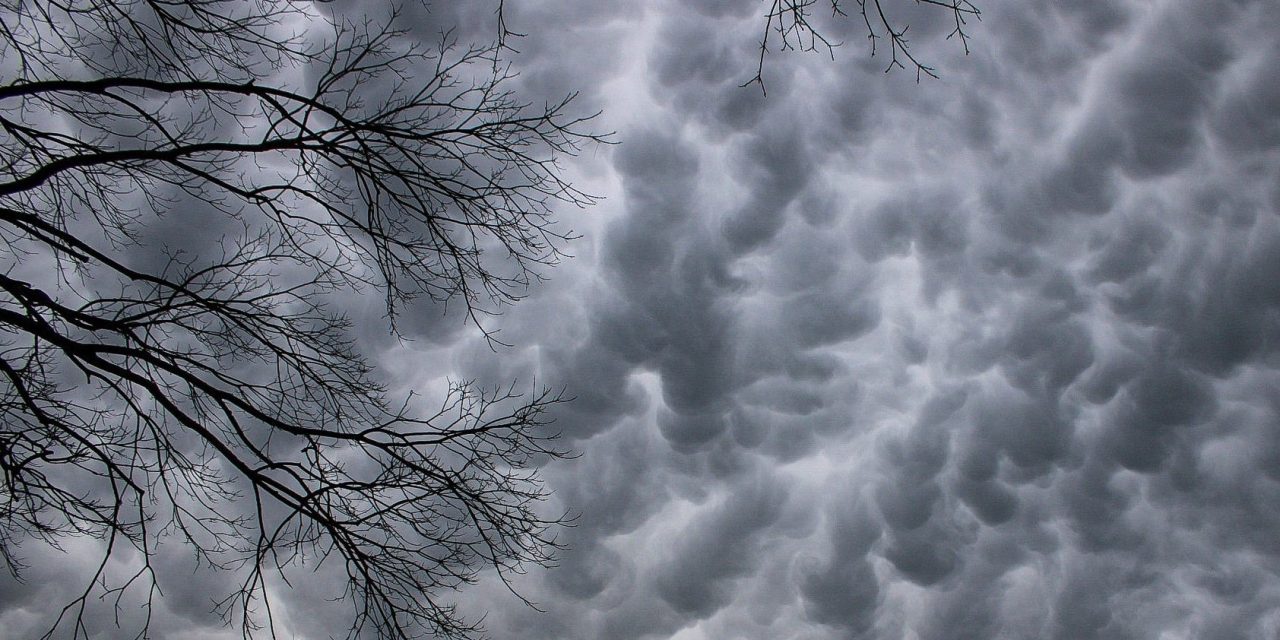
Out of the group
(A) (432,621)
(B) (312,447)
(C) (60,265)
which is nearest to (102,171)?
(C) (60,265)

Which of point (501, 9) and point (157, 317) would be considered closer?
point (501, 9)

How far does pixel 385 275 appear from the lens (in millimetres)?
5875

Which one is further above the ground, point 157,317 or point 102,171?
point 102,171

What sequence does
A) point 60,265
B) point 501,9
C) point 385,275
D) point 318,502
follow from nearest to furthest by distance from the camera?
point 501,9 → point 318,502 → point 385,275 → point 60,265

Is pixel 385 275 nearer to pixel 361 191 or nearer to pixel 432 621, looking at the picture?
pixel 361 191

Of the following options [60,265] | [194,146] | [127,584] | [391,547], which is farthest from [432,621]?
[60,265]

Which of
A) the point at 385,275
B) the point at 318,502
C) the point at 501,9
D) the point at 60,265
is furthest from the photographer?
the point at 60,265

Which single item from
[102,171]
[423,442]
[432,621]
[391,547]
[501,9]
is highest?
[102,171]

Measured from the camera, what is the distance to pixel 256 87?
5191 mm

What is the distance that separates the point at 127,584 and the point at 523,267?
139 inches

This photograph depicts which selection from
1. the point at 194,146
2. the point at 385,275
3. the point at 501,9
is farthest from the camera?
the point at 385,275

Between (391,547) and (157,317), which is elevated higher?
(157,317)

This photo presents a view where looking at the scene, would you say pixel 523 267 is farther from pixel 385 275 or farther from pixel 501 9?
pixel 501 9

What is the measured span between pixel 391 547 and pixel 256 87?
128 inches
